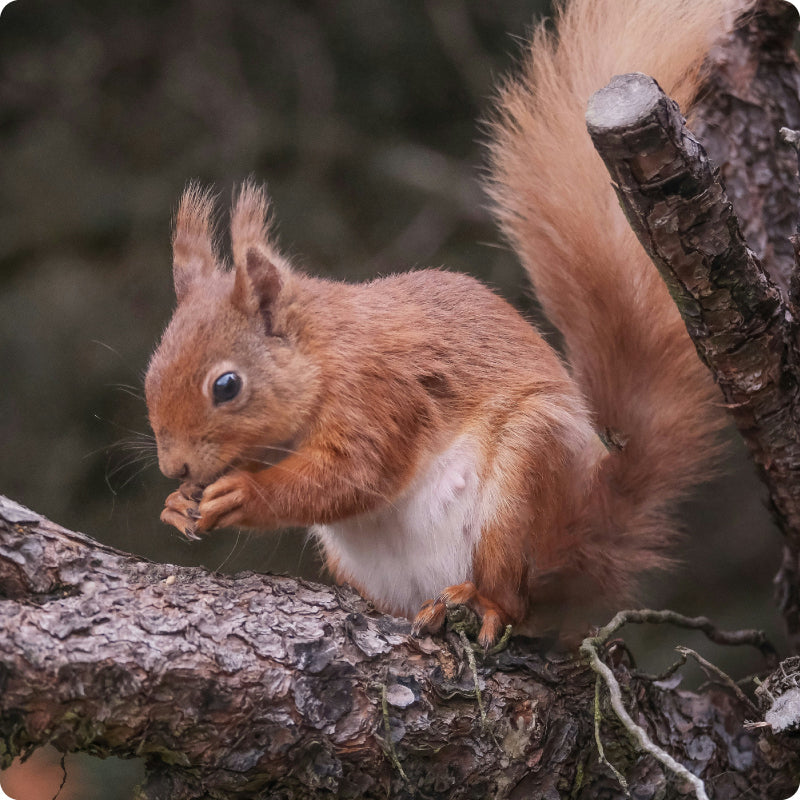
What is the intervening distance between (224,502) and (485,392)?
0.47 meters

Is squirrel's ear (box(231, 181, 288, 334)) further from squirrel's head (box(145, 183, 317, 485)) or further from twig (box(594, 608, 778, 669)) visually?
twig (box(594, 608, 778, 669))

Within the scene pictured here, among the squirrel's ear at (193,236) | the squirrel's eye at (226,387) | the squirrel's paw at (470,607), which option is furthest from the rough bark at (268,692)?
the squirrel's ear at (193,236)

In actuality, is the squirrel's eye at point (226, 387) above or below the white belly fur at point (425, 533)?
above

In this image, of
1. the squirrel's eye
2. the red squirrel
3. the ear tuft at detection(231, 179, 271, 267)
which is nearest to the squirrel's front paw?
the red squirrel

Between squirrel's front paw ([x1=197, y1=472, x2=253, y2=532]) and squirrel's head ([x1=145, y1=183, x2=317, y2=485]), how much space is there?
0.13ft

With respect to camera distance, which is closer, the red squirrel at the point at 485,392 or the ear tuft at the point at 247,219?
the red squirrel at the point at 485,392

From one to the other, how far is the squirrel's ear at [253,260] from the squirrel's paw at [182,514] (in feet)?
0.94

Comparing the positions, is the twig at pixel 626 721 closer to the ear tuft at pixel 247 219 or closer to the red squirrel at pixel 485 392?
the red squirrel at pixel 485 392

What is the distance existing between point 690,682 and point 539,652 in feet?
4.20

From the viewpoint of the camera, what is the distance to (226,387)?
1346 mm

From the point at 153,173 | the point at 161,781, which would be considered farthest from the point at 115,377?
the point at 161,781

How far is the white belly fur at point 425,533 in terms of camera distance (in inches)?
57.7

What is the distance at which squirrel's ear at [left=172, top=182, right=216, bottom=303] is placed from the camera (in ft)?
5.12

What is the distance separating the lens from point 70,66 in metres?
2.09
